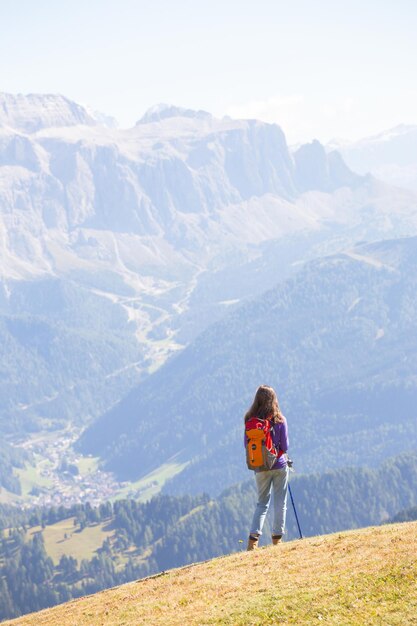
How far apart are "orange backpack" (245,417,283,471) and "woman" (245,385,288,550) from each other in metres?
0.20

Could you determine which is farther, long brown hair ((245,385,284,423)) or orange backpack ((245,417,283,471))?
orange backpack ((245,417,283,471))

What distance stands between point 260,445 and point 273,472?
5.39 ft

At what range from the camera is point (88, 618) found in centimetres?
3684

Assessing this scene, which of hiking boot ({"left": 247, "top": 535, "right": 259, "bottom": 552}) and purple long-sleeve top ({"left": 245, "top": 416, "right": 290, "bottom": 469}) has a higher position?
purple long-sleeve top ({"left": 245, "top": 416, "right": 290, "bottom": 469})

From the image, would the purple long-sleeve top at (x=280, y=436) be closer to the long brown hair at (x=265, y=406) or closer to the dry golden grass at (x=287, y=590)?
the long brown hair at (x=265, y=406)

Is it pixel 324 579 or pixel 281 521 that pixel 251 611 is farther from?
pixel 281 521

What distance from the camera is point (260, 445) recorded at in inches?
1484

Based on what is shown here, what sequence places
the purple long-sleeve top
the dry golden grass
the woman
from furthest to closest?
the purple long-sleeve top, the woman, the dry golden grass

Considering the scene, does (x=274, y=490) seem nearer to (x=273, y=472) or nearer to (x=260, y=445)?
(x=273, y=472)

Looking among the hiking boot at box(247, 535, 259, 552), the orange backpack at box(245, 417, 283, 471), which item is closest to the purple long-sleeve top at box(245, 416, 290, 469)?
the orange backpack at box(245, 417, 283, 471)

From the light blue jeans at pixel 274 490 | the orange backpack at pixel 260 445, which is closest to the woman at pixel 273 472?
the light blue jeans at pixel 274 490

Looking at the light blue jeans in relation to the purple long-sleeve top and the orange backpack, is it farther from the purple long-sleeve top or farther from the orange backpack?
the purple long-sleeve top

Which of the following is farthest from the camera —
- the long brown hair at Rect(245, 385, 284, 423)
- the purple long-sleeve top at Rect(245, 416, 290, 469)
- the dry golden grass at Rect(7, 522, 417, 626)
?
the purple long-sleeve top at Rect(245, 416, 290, 469)

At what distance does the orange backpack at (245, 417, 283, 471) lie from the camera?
37.4 metres
